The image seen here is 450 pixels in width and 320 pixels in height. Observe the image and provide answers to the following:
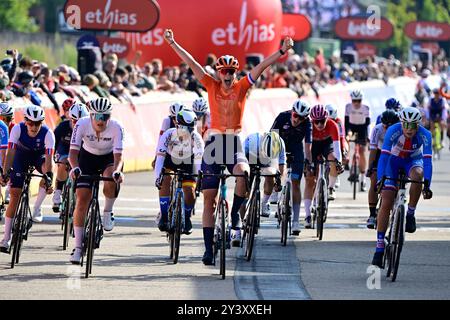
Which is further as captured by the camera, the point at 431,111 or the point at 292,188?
the point at 431,111

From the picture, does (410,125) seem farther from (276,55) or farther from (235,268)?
(235,268)

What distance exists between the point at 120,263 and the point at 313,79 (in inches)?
1008

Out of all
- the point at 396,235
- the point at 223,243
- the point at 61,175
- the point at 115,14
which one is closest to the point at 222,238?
the point at 223,243

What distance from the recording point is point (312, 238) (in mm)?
18656

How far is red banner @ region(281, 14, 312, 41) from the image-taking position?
51344 millimetres

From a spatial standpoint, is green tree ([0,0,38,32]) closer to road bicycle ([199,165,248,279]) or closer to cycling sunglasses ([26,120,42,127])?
cycling sunglasses ([26,120,42,127])

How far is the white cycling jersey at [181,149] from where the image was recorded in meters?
15.9

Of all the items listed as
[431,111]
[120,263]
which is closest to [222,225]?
[120,263]

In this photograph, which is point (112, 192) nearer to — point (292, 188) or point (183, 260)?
point (183, 260)

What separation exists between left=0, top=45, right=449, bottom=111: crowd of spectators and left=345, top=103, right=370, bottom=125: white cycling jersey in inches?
154

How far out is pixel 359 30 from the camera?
254 feet

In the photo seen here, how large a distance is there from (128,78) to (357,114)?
19.5 ft

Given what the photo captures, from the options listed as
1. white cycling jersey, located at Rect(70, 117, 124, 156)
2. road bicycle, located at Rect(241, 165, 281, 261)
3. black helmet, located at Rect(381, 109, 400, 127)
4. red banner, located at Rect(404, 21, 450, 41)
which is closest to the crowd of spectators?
black helmet, located at Rect(381, 109, 400, 127)
